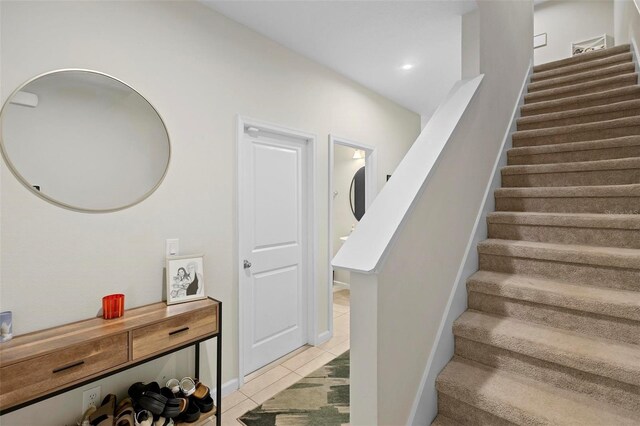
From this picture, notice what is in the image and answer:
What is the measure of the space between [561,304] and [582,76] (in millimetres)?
2641

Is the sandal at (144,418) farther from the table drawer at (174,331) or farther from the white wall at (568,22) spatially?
the white wall at (568,22)

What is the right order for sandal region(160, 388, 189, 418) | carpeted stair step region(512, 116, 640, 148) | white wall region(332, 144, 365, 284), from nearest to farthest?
sandal region(160, 388, 189, 418)
carpeted stair step region(512, 116, 640, 148)
white wall region(332, 144, 365, 284)

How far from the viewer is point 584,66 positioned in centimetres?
313

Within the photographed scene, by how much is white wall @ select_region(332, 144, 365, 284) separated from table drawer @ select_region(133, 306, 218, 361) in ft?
11.3

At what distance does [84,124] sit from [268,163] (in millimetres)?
1309

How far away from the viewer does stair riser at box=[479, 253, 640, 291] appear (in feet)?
4.72

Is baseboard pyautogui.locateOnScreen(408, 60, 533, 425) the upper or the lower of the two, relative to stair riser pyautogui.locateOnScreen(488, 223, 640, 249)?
lower

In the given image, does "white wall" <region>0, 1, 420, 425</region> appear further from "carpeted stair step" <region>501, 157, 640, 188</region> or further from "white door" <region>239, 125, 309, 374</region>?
"carpeted stair step" <region>501, 157, 640, 188</region>

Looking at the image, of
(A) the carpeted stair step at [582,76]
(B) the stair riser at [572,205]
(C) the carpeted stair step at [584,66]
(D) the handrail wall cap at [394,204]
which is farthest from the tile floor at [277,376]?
(C) the carpeted stair step at [584,66]

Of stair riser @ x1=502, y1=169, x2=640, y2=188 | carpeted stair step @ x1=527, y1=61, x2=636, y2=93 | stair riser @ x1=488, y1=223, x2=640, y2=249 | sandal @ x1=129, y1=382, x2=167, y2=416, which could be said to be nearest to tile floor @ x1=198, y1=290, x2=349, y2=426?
sandal @ x1=129, y1=382, x2=167, y2=416

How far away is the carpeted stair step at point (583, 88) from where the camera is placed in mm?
2580

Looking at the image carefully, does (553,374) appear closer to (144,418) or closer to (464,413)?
(464,413)

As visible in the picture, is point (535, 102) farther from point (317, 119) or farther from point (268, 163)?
point (268, 163)

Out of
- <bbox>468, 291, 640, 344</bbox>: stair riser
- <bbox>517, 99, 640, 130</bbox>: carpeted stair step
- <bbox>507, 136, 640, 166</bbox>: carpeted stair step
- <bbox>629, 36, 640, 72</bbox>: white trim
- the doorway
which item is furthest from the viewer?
<bbox>629, 36, 640, 72</bbox>: white trim
